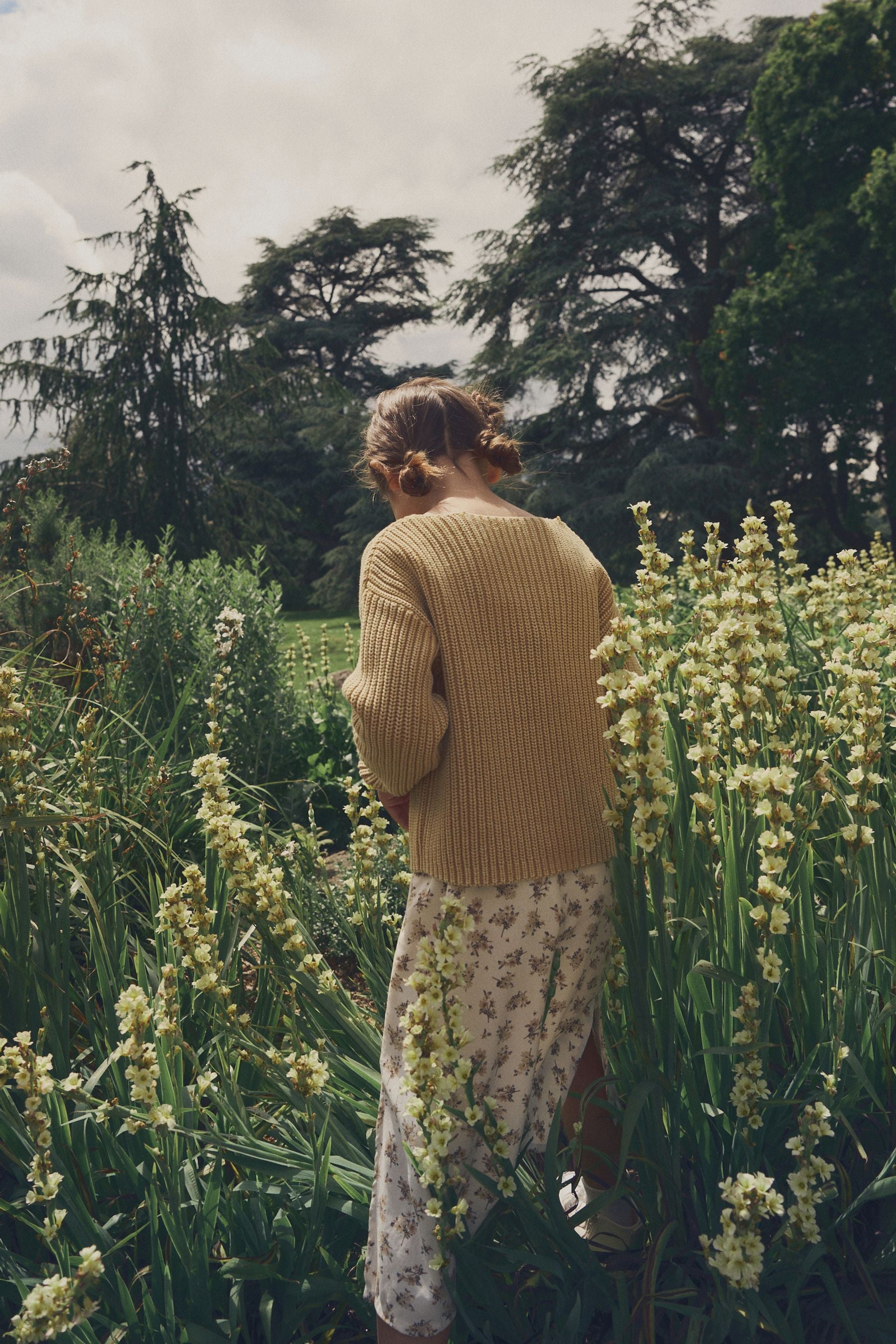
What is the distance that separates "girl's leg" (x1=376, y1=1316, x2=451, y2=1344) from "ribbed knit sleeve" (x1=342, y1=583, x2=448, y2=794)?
0.93 meters

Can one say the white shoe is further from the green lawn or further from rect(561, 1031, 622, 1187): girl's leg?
the green lawn

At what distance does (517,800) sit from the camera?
161cm

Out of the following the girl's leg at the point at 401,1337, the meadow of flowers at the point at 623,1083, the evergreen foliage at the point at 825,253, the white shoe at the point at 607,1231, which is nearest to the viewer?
the meadow of flowers at the point at 623,1083

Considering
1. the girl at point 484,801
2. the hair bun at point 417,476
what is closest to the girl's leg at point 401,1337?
the girl at point 484,801

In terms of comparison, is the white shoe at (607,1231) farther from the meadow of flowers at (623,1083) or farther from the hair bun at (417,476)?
the hair bun at (417,476)

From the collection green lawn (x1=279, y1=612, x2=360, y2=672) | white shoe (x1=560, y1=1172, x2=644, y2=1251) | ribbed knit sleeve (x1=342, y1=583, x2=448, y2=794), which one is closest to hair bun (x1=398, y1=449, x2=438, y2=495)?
ribbed knit sleeve (x1=342, y1=583, x2=448, y2=794)

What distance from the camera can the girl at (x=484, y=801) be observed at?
61.0 inches

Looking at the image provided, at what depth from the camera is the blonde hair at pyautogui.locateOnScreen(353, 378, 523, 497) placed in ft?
5.87

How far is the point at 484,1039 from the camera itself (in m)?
1.60

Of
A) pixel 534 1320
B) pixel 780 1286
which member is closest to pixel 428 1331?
pixel 534 1320

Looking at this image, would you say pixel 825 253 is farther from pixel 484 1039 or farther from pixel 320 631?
pixel 484 1039

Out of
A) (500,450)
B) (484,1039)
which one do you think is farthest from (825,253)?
(484,1039)

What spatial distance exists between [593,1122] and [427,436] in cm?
143

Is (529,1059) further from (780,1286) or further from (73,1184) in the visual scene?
(73,1184)
